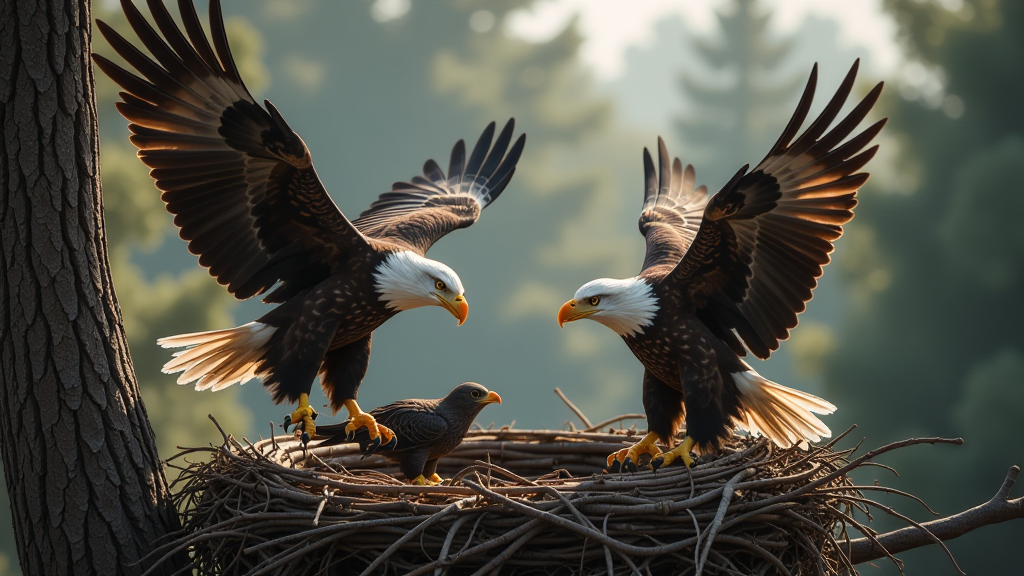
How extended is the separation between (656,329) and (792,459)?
73 centimetres

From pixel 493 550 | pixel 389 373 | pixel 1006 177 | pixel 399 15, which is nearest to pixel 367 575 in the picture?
pixel 493 550

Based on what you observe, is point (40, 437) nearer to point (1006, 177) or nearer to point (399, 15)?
point (1006, 177)

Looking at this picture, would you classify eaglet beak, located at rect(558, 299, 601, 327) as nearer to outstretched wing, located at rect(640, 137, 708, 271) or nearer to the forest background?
outstretched wing, located at rect(640, 137, 708, 271)

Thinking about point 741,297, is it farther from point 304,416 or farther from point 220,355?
point 220,355

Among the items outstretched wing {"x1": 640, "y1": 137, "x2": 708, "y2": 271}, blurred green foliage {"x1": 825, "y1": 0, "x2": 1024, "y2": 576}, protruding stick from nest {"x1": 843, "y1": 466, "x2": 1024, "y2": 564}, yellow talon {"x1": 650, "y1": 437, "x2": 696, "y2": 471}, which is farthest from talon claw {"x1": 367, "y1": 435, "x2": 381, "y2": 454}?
blurred green foliage {"x1": 825, "y1": 0, "x2": 1024, "y2": 576}

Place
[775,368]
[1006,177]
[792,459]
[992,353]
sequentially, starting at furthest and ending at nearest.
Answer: [775,368], [992,353], [1006,177], [792,459]

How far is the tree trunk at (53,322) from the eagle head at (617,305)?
181 cm

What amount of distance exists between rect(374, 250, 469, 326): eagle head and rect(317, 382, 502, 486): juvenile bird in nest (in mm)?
426

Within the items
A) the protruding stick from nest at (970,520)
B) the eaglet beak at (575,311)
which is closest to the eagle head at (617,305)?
the eaglet beak at (575,311)

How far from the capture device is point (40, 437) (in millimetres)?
3182

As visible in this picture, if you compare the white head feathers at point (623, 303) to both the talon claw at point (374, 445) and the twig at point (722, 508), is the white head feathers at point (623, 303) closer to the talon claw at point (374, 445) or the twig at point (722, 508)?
the twig at point (722, 508)

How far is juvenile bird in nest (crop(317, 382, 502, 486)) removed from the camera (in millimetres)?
4020

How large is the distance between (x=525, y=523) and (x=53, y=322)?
166 cm

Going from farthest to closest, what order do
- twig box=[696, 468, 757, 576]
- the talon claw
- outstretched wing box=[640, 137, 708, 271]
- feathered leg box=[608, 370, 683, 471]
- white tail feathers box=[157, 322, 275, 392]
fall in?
outstretched wing box=[640, 137, 708, 271], feathered leg box=[608, 370, 683, 471], white tail feathers box=[157, 322, 275, 392], the talon claw, twig box=[696, 468, 757, 576]
